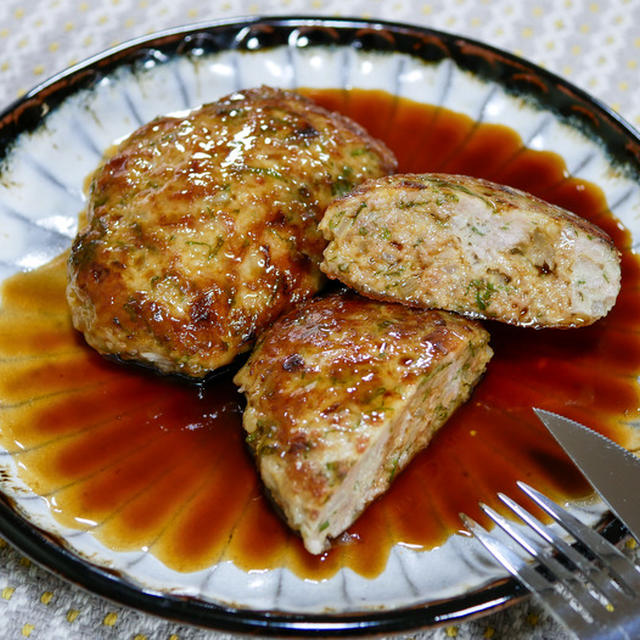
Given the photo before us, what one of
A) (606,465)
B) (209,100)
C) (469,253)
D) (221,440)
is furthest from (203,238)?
(606,465)

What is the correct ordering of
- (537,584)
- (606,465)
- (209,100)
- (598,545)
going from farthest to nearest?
(209,100) → (606,465) → (598,545) → (537,584)

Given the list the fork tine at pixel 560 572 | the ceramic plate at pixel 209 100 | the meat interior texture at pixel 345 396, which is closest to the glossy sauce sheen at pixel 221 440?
the ceramic plate at pixel 209 100

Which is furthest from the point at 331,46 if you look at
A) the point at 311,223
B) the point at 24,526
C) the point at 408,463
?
the point at 24,526

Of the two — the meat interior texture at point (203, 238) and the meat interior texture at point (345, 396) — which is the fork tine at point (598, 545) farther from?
the meat interior texture at point (203, 238)

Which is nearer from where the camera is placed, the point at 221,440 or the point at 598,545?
the point at 598,545

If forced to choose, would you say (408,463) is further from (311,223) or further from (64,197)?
(64,197)

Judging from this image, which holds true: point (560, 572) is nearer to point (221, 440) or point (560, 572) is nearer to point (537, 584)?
point (537, 584)

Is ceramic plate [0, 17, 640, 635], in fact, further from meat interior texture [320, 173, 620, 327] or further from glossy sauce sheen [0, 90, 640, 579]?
meat interior texture [320, 173, 620, 327]
